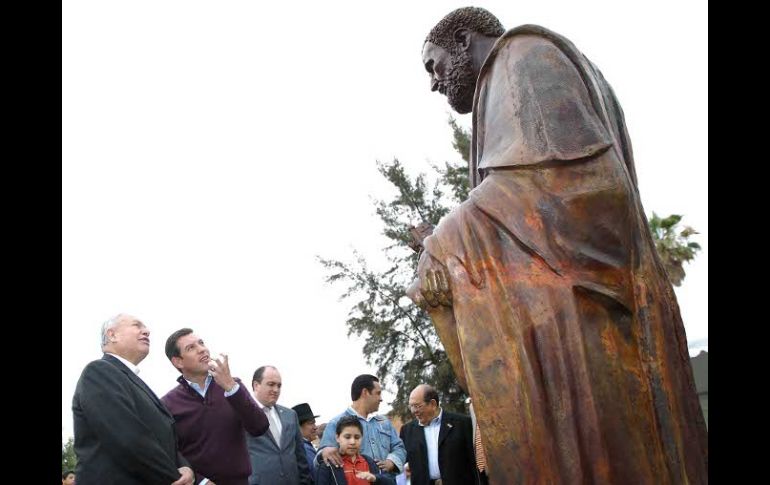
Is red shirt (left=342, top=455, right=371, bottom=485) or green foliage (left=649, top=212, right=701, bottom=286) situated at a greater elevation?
green foliage (left=649, top=212, right=701, bottom=286)

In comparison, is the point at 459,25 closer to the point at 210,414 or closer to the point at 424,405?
the point at 210,414

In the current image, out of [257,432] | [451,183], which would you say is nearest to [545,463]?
[257,432]

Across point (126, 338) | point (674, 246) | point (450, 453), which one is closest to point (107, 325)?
point (126, 338)

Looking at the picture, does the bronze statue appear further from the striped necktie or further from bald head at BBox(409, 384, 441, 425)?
bald head at BBox(409, 384, 441, 425)

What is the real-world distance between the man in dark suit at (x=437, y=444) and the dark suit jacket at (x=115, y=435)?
319 centimetres

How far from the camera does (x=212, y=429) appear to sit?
6.31 meters

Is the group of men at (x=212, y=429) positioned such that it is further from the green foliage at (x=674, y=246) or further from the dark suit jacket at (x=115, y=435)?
the green foliage at (x=674, y=246)

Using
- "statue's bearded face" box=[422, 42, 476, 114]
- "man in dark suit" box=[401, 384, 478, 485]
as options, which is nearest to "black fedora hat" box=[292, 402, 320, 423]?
"man in dark suit" box=[401, 384, 478, 485]

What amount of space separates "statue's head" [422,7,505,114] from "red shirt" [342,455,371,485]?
173 inches

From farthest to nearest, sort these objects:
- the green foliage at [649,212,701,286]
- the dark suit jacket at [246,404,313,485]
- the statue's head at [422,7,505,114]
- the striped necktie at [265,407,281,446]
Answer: the green foliage at [649,212,701,286]
the striped necktie at [265,407,281,446]
the dark suit jacket at [246,404,313,485]
the statue's head at [422,7,505,114]

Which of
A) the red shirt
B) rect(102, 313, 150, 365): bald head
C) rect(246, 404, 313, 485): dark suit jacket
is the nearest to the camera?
rect(102, 313, 150, 365): bald head

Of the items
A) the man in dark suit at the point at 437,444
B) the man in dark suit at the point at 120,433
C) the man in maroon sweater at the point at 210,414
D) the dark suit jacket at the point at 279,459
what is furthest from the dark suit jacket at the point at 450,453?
the man in dark suit at the point at 120,433

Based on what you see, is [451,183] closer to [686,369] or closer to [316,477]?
[316,477]

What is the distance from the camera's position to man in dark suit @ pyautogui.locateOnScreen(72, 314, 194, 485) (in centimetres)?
503
